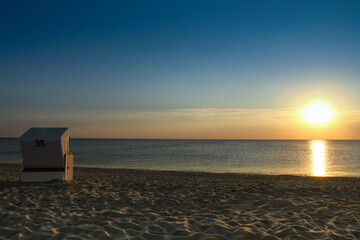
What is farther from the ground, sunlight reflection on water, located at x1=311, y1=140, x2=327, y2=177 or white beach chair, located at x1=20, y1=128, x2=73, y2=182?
white beach chair, located at x1=20, y1=128, x2=73, y2=182

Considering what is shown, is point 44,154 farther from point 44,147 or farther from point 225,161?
point 225,161

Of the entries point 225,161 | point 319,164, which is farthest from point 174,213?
point 319,164

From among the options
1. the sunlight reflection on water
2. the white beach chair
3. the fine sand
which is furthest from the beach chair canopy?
the sunlight reflection on water

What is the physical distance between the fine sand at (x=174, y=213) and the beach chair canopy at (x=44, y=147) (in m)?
0.86

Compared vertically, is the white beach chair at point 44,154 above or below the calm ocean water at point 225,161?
above

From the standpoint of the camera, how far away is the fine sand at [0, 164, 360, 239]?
4.90 m

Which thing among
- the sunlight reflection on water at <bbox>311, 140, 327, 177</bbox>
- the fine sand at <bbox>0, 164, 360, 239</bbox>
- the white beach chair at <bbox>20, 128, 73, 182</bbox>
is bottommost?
the sunlight reflection on water at <bbox>311, 140, 327, 177</bbox>

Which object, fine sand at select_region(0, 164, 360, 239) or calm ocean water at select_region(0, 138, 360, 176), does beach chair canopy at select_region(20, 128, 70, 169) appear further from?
calm ocean water at select_region(0, 138, 360, 176)

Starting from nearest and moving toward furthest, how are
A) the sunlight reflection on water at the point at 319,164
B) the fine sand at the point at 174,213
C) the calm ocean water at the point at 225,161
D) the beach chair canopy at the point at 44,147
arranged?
1. the fine sand at the point at 174,213
2. the beach chair canopy at the point at 44,147
3. the sunlight reflection on water at the point at 319,164
4. the calm ocean water at the point at 225,161

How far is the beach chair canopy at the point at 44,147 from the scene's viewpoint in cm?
934

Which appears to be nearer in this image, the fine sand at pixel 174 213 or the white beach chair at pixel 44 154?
the fine sand at pixel 174 213

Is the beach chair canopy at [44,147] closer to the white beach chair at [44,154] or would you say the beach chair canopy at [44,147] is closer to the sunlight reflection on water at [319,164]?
the white beach chair at [44,154]

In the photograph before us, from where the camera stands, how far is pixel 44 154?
9516 millimetres

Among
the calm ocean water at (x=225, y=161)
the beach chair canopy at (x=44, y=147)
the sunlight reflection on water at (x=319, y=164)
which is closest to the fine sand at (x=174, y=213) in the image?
the beach chair canopy at (x=44, y=147)
